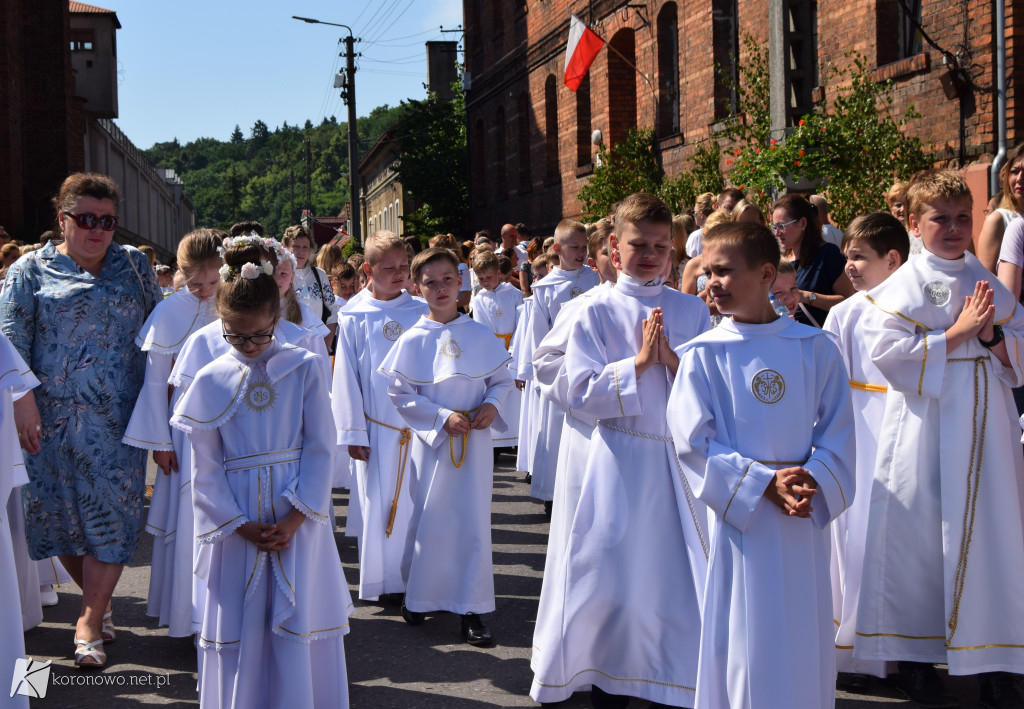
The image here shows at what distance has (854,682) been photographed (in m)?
5.16

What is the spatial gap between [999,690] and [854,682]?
0.60 metres

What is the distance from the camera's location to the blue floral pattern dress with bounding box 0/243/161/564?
18.6ft

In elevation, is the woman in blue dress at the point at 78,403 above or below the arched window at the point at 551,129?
below

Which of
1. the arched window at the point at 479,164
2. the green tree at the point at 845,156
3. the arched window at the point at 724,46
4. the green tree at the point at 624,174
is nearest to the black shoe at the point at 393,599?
the green tree at the point at 845,156

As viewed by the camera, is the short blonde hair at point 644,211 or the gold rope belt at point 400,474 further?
the gold rope belt at point 400,474

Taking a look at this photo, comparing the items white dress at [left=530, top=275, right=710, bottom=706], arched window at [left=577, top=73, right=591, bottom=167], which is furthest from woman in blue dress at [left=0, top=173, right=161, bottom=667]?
arched window at [left=577, top=73, right=591, bottom=167]

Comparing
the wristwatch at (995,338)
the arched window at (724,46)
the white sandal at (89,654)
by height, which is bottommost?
the white sandal at (89,654)

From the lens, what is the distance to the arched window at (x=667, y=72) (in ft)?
65.1

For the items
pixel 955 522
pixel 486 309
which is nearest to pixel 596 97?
pixel 486 309

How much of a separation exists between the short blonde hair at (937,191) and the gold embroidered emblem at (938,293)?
326 millimetres

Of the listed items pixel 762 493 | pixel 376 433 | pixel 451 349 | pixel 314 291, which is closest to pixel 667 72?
pixel 314 291

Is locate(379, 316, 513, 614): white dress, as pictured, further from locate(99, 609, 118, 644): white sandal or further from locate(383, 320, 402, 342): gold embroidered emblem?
locate(99, 609, 118, 644): white sandal

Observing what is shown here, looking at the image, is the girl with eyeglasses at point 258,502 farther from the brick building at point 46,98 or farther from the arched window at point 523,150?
the brick building at point 46,98

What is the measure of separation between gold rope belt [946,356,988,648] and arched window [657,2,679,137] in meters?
15.2
